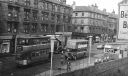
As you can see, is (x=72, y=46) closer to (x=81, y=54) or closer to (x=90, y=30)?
(x=81, y=54)

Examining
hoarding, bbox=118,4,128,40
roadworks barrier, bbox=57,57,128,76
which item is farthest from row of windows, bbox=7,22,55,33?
hoarding, bbox=118,4,128,40

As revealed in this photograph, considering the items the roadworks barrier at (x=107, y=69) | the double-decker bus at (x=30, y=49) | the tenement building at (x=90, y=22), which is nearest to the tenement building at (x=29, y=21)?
the double-decker bus at (x=30, y=49)

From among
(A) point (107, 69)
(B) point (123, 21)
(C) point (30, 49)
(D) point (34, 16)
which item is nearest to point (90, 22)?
(D) point (34, 16)

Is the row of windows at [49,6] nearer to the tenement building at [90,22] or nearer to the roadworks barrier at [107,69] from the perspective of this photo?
the tenement building at [90,22]

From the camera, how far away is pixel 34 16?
1827 inches

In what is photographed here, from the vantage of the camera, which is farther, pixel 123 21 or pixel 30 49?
pixel 30 49

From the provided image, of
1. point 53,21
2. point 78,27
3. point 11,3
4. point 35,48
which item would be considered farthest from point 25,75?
point 78,27

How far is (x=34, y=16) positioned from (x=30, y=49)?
1892cm

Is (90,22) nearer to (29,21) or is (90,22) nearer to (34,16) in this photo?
(34,16)

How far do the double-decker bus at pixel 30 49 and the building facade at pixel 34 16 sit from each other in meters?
9.15

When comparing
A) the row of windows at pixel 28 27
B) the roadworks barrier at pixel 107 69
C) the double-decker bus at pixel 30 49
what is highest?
the row of windows at pixel 28 27

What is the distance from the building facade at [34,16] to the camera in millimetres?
39031

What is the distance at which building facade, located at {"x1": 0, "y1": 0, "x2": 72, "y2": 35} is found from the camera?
39.0m

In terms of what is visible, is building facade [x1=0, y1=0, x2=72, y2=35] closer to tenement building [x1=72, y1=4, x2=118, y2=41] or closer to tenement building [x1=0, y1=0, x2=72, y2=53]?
tenement building [x1=0, y1=0, x2=72, y2=53]
